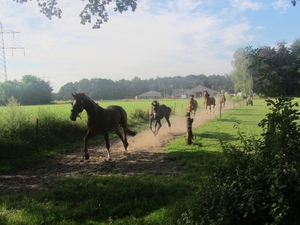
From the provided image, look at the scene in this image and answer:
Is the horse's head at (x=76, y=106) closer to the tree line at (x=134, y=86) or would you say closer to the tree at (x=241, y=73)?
the tree line at (x=134, y=86)

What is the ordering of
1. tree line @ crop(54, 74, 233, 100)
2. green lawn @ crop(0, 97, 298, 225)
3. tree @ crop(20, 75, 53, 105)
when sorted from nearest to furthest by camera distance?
green lawn @ crop(0, 97, 298, 225) → tree line @ crop(54, 74, 233, 100) → tree @ crop(20, 75, 53, 105)

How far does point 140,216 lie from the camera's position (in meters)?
4.16

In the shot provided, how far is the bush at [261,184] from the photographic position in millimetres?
2797

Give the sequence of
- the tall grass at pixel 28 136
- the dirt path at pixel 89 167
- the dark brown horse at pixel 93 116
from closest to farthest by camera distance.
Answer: the dirt path at pixel 89 167
the dark brown horse at pixel 93 116
the tall grass at pixel 28 136

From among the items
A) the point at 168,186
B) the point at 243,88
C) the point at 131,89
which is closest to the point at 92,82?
the point at 131,89

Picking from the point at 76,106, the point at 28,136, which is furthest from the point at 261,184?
the point at 28,136

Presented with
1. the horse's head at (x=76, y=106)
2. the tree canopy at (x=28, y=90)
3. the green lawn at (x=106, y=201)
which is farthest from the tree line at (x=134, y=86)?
the green lawn at (x=106, y=201)

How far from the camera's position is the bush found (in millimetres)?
2797

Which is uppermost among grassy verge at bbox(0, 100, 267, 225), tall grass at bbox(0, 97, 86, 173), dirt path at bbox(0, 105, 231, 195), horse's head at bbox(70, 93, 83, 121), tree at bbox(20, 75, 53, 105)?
tree at bbox(20, 75, 53, 105)

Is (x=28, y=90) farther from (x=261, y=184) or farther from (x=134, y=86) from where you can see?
(x=261, y=184)

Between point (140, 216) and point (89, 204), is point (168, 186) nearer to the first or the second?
point (140, 216)

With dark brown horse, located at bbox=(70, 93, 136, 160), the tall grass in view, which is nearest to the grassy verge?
dark brown horse, located at bbox=(70, 93, 136, 160)

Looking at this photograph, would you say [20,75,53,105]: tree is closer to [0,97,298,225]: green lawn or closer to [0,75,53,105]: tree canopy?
[0,75,53,105]: tree canopy

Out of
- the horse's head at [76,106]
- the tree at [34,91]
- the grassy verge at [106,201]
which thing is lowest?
the grassy verge at [106,201]
